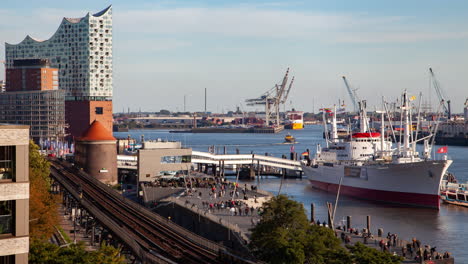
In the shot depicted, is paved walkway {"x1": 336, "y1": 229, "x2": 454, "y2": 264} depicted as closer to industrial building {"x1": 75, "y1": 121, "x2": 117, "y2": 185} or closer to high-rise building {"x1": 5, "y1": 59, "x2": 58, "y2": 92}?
industrial building {"x1": 75, "y1": 121, "x2": 117, "y2": 185}

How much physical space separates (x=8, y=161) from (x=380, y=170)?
61.2 metres

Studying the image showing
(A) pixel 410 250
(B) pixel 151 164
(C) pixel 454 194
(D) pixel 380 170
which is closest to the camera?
(A) pixel 410 250

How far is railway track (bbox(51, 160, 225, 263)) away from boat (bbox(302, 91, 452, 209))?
3015cm

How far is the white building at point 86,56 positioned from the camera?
146 m

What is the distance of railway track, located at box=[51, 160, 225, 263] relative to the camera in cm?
3516

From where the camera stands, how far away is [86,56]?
482 ft

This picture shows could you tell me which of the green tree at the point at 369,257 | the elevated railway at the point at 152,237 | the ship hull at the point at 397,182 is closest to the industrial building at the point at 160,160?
the ship hull at the point at 397,182

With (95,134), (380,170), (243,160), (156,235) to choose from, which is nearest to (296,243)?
(156,235)

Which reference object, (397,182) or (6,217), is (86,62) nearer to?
(397,182)

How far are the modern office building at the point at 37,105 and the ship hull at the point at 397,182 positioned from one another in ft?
215

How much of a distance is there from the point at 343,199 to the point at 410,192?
877 cm

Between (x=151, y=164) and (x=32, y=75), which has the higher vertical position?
(x=32, y=75)

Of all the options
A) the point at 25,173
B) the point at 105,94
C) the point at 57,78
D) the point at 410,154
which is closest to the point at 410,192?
the point at 410,154

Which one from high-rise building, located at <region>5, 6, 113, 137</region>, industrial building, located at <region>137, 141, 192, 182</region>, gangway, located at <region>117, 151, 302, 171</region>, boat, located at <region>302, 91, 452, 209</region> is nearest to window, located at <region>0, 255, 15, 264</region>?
industrial building, located at <region>137, 141, 192, 182</region>
